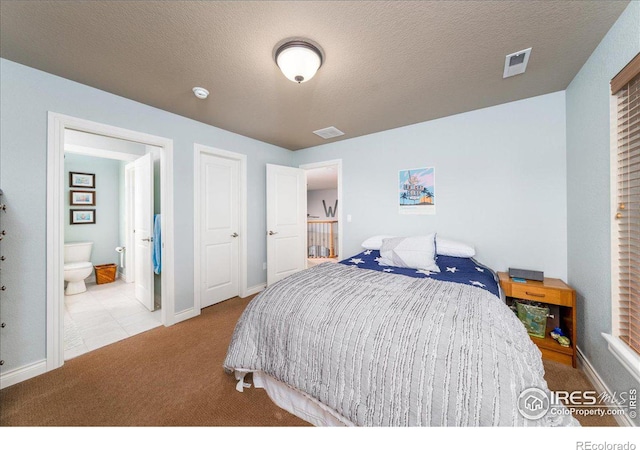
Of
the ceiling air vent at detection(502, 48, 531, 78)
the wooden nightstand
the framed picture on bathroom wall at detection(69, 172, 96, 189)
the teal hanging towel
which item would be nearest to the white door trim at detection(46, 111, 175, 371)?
the teal hanging towel

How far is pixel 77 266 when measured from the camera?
355 centimetres

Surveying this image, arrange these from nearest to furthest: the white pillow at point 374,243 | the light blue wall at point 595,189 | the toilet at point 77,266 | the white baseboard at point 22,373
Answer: the light blue wall at point 595,189 < the white baseboard at point 22,373 < the white pillow at point 374,243 < the toilet at point 77,266

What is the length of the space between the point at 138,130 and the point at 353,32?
7.50ft

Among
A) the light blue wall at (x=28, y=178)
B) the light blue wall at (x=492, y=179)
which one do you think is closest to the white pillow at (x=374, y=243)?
the light blue wall at (x=492, y=179)

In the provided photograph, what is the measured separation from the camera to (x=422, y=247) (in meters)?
2.35

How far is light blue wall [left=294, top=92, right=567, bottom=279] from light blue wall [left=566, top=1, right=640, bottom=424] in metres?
0.17

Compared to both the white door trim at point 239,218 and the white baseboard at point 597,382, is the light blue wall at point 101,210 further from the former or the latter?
the white baseboard at point 597,382

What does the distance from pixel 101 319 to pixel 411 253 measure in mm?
3648

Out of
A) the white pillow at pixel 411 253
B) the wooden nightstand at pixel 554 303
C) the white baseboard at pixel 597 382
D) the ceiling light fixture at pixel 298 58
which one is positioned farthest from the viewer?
the white pillow at pixel 411 253

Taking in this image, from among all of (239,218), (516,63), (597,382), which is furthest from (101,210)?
(597,382)

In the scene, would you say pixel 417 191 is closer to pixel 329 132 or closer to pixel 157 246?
pixel 329 132

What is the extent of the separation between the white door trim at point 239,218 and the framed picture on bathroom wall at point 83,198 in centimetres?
285

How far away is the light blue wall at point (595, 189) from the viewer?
4.62ft

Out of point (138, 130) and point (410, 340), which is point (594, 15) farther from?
point (138, 130)
